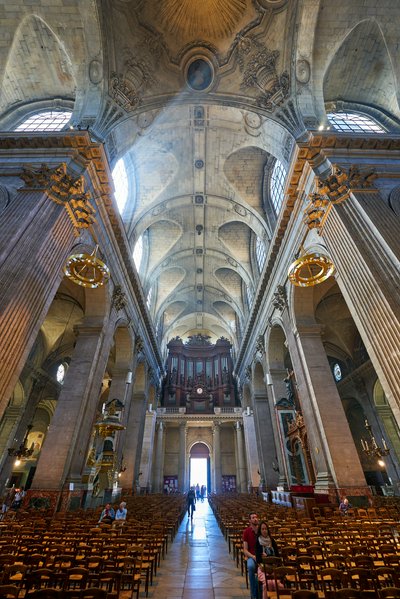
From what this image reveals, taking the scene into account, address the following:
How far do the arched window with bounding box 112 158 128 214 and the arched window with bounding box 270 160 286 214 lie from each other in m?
8.40

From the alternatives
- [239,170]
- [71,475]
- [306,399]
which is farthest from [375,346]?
[239,170]

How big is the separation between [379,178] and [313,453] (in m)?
9.49

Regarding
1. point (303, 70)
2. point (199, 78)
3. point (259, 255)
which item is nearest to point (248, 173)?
point (259, 255)

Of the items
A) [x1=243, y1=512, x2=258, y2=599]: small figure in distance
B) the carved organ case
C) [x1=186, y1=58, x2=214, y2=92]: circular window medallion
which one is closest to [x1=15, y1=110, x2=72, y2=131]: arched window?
[x1=186, y1=58, x2=214, y2=92]: circular window medallion

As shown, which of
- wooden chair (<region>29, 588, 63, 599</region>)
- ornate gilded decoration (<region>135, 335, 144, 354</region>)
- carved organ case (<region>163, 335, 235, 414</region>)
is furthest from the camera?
carved organ case (<region>163, 335, 235, 414</region>)

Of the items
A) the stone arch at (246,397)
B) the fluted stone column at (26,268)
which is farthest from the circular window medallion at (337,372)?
the fluted stone column at (26,268)

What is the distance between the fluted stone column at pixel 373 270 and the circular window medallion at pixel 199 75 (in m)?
10.4

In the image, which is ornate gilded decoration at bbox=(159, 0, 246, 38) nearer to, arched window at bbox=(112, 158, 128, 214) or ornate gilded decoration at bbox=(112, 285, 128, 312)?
arched window at bbox=(112, 158, 128, 214)

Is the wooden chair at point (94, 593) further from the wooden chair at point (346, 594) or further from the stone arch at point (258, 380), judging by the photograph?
the stone arch at point (258, 380)

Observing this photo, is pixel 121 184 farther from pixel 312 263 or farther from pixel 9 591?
pixel 9 591

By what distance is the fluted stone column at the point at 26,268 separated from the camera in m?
6.61

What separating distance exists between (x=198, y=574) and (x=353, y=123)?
1747cm

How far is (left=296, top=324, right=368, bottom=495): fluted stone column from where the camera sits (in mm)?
8984

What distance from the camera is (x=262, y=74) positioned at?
45.1ft
